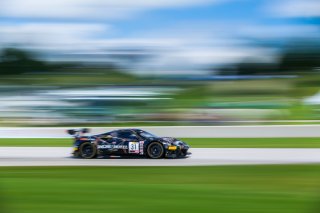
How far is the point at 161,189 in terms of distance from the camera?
7230 millimetres

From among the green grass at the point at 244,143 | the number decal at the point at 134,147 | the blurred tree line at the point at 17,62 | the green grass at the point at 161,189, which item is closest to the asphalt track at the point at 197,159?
the number decal at the point at 134,147

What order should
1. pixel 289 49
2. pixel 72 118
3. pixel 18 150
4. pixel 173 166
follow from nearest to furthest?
pixel 289 49, pixel 173 166, pixel 18 150, pixel 72 118

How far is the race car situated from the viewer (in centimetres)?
1193

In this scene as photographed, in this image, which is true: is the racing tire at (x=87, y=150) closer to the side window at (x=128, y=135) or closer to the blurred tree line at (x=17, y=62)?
the side window at (x=128, y=135)

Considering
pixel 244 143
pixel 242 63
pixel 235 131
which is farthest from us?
pixel 235 131

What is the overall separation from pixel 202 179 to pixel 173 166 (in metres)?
1.98

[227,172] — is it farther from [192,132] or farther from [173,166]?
[192,132]

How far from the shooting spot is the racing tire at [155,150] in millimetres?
11930

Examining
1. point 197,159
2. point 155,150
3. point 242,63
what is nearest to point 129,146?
point 155,150

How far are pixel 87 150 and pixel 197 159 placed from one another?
2760mm

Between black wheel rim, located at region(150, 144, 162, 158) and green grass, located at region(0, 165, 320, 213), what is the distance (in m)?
1.93

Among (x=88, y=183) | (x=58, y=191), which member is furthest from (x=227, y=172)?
(x=58, y=191)

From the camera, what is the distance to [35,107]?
84.9 feet

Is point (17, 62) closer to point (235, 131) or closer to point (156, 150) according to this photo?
point (156, 150)
